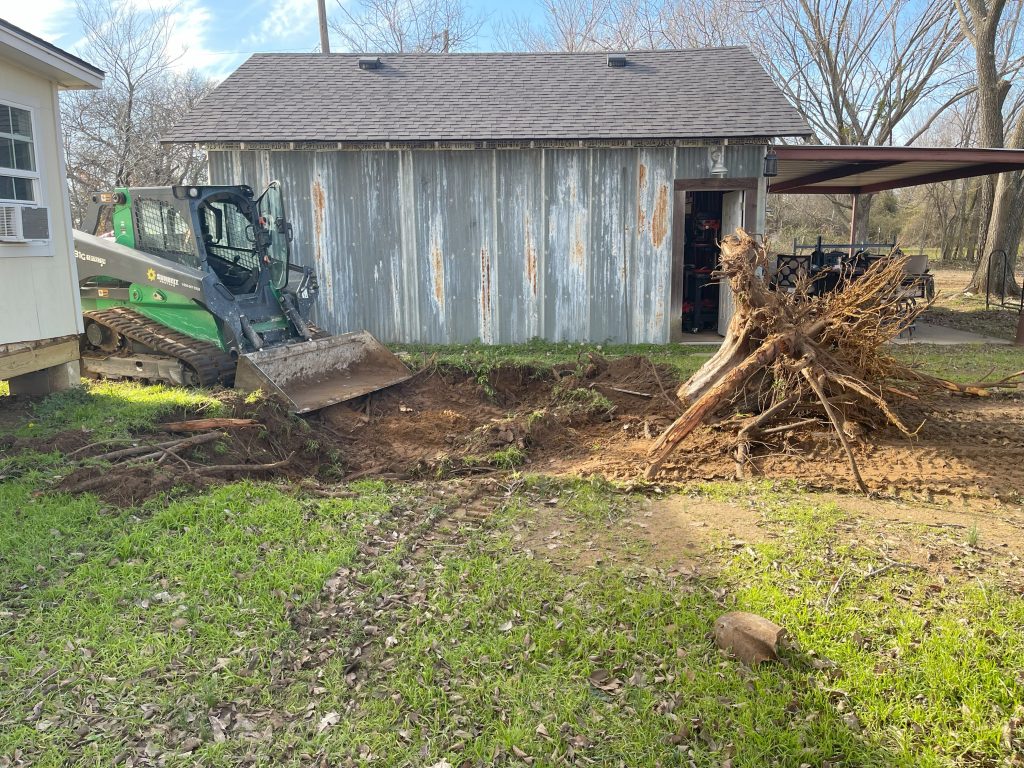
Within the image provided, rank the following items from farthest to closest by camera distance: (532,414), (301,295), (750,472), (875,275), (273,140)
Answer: (273,140)
(301,295)
(532,414)
(875,275)
(750,472)

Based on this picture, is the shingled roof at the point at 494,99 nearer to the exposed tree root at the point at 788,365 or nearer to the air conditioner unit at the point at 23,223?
the air conditioner unit at the point at 23,223

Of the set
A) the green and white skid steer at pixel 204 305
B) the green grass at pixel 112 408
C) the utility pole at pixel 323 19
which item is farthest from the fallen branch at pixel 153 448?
the utility pole at pixel 323 19

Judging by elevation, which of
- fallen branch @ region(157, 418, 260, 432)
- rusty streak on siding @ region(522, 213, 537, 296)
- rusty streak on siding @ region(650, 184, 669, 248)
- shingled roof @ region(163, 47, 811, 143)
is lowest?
fallen branch @ region(157, 418, 260, 432)

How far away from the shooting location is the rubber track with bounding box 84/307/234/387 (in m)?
8.55

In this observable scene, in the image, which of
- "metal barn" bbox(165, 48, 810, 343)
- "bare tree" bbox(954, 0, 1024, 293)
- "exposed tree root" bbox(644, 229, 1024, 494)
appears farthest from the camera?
"bare tree" bbox(954, 0, 1024, 293)

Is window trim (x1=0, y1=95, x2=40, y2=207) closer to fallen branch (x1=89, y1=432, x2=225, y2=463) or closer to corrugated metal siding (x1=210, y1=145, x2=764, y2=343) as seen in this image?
fallen branch (x1=89, y1=432, x2=225, y2=463)

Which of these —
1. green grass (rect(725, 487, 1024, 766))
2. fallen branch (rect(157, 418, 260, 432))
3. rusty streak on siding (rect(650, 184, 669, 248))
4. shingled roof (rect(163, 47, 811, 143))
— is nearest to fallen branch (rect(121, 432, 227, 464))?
fallen branch (rect(157, 418, 260, 432))

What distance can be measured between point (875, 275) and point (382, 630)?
5.73 metres

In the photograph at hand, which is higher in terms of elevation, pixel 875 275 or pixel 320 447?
pixel 875 275

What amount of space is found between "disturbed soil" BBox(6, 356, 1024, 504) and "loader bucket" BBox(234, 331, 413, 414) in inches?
6.6

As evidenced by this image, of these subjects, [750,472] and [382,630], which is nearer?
[382,630]

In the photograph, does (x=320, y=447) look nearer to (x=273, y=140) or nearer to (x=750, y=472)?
(x=750, y=472)

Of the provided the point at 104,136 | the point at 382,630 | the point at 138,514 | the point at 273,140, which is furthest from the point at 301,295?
the point at 104,136

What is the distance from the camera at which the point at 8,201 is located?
7277 millimetres
